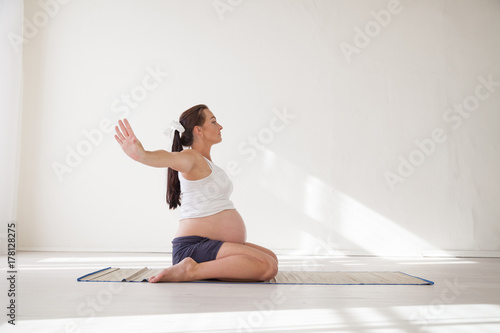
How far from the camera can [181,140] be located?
2.73m

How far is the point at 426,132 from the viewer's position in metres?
5.04

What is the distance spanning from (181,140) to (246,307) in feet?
4.37

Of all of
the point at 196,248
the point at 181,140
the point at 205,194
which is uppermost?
the point at 181,140

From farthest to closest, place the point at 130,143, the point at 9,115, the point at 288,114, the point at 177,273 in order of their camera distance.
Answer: the point at 288,114, the point at 9,115, the point at 177,273, the point at 130,143

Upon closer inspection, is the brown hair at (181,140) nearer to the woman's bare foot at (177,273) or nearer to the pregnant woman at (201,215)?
the pregnant woman at (201,215)

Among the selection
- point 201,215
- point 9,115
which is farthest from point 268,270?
point 9,115

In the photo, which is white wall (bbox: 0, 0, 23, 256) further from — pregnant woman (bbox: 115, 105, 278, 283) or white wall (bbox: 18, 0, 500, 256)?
pregnant woman (bbox: 115, 105, 278, 283)

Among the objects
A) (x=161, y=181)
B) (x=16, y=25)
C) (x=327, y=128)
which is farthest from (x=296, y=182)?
(x=16, y=25)

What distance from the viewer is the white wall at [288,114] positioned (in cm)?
489

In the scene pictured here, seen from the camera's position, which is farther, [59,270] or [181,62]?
[181,62]

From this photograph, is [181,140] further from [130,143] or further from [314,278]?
[314,278]

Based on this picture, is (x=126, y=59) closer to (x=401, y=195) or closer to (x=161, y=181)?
(x=161, y=181)

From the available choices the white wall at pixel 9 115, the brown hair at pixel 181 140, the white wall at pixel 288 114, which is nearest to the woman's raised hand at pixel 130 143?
the brown hair at pixel 181 140

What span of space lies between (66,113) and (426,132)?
4.12 m
